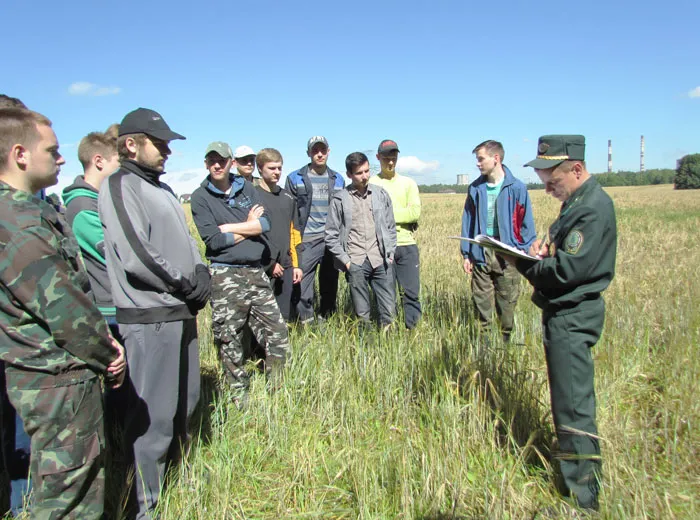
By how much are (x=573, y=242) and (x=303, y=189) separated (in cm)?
361

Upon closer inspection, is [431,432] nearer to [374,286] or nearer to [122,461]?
[122,461]

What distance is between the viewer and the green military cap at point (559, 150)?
102 inches

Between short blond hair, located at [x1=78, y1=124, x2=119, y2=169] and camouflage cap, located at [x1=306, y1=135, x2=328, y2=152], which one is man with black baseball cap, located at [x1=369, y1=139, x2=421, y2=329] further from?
short blond hair, located at [x1=78, y1=124, x2=119, y2=169]

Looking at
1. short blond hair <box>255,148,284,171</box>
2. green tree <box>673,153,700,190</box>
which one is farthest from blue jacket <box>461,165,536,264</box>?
green tree <box>673,153,700,190</box>

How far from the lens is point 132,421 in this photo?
251 centimetres

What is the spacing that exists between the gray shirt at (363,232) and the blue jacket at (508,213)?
105 centimetres

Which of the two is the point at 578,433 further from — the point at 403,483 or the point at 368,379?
the point at 368,379

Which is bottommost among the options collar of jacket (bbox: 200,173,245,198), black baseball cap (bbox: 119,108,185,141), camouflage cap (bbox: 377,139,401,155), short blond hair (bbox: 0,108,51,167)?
collar of jacket (bbox: 200,173,245,198)

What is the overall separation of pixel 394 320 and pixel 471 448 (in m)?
1.94

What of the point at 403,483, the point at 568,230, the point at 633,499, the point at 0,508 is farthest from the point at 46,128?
the point at 633,499

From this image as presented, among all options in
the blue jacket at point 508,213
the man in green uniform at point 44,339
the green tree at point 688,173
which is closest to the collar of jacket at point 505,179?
the blue jacket at point 508,213

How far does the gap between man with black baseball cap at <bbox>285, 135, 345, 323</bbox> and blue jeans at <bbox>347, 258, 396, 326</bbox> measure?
73 cm

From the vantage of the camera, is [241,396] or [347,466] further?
[241,396]

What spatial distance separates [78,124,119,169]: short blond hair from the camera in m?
3.25
